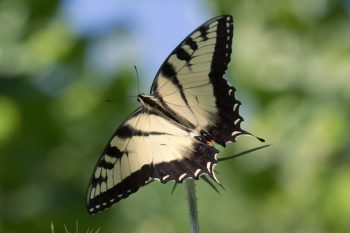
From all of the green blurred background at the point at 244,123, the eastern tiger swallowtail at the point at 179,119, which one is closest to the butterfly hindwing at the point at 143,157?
the eastern tiger swallowtail at the point at 179,119

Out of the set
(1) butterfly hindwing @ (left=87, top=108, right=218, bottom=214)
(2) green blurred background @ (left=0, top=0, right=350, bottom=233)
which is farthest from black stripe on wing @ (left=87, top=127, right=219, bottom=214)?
(2) green blurred background @ (left=0, top=0, right=350, bottom=233)

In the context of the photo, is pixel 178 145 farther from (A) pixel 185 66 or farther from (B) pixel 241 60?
(B) pixel 241 60

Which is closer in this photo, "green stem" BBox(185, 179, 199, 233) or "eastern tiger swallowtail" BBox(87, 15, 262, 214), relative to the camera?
"green stem" BBox(185, 179, 199, 233)

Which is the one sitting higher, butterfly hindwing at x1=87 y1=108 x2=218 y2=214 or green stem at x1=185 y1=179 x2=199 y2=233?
butterfly hindwing at x1=87 y1=108 x2=218 y2=214

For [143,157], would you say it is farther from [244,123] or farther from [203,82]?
[244,123]

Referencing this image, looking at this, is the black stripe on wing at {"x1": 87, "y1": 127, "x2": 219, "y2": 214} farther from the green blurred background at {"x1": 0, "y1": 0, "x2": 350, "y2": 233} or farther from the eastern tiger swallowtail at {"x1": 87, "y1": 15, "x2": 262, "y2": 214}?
the green blurred background at {"x1": 0, "y1": 0, "x2": 350, "y2": 233}

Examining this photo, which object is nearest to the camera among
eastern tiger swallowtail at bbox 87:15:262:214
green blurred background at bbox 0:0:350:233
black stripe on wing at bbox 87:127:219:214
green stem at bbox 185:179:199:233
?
green stem at bbox 185:179:199:233

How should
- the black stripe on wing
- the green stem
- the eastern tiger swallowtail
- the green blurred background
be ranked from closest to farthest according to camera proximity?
the green stem, the black stripe on wing, the eastern tiger swallowtail, the green blurred background
